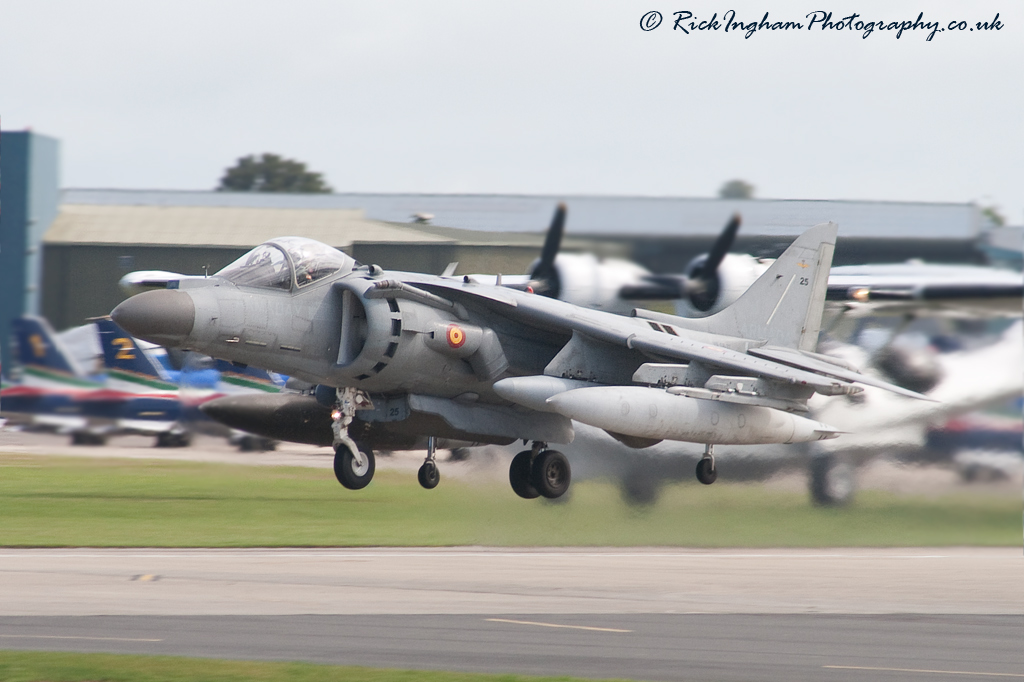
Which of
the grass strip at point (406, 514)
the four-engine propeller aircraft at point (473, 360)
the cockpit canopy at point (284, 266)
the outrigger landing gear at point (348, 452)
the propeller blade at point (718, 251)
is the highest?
the propeller blade at point (718, 251)

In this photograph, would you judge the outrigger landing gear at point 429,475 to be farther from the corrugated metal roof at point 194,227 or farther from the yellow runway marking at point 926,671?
the yellow runway marking at point 926,671

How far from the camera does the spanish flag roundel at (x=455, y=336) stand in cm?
1717

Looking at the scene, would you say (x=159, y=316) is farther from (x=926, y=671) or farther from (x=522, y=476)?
(x=926, y=671)

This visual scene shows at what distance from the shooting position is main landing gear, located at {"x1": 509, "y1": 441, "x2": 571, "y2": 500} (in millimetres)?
18203

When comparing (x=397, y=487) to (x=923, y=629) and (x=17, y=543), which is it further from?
(x=923, y=629)

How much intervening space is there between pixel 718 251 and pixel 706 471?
161 inches

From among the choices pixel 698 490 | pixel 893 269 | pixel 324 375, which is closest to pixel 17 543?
pixel 324 375

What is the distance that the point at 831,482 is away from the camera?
71.2 ft

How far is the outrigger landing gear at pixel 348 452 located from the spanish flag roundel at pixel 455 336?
1.61 metres

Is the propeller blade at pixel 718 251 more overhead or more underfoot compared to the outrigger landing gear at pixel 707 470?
more overhead

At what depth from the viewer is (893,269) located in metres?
20.6

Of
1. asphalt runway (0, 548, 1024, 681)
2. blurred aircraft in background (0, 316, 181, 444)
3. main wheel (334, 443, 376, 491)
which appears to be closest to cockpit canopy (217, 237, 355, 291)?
main wheel (334, 443, 376, 491)

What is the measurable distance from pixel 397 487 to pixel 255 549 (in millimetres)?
3036

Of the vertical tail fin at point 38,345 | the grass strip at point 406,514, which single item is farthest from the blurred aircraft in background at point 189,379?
the vertical tail fin at point 38,345
